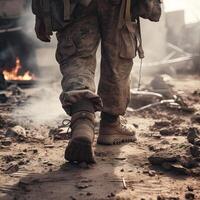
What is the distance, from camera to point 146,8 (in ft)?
12.2

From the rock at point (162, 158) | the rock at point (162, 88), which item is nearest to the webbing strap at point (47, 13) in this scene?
the rock at point (162, 158)

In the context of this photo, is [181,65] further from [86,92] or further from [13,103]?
[86,92]

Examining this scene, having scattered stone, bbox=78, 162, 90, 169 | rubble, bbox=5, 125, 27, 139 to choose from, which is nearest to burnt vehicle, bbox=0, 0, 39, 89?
rubble, bbox=5, 125, 27, 139

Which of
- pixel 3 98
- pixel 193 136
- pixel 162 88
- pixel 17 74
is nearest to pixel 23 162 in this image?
pixel 193 136

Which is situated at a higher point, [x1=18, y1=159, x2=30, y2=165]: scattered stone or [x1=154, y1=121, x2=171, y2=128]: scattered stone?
[x1=18, y1=159, x2=30, y2=165]: scattered stone

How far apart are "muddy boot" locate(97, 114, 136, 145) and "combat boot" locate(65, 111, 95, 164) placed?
85 cm

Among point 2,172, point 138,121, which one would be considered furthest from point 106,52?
point 138,121

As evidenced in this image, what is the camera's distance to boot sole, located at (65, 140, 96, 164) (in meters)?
3.00

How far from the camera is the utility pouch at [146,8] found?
372 centimetres

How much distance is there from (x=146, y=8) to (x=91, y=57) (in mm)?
677

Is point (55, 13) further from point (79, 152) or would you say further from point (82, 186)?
point (82, 186)

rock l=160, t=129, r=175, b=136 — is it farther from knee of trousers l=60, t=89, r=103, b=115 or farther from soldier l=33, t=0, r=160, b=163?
knee of trousers l=60, t=89, r=103, b=115

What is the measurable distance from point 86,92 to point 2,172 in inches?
33.8

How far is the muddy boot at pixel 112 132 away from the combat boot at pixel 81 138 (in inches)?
33.6
